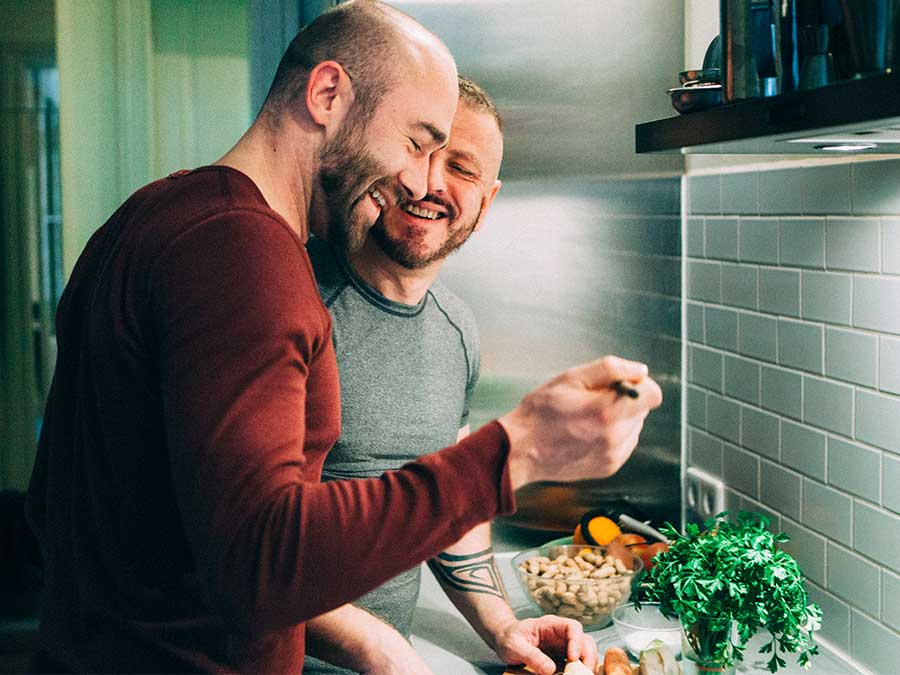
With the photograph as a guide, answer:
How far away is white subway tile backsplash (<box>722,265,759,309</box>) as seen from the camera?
1660 millimetres

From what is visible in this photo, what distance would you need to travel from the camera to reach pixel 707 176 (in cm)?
181

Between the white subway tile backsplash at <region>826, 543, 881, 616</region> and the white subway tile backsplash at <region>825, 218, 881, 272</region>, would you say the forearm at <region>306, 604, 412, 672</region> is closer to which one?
the white subway tile backsplash at <region>826, 543, 881, 616</region>

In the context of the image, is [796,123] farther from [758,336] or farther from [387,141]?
[758,336]

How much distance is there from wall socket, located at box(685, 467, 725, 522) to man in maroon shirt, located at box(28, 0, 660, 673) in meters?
1.02

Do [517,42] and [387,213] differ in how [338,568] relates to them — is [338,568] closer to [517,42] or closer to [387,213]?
[387,213]

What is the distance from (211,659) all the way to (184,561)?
4.6 inches

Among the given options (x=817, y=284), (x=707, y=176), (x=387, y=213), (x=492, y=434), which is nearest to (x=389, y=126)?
(x=492, y=434)

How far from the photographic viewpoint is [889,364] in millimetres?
1298

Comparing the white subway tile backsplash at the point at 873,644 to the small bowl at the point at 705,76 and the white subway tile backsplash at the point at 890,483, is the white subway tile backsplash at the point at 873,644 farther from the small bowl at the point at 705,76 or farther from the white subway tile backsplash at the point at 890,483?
the small bowl at the point at 705,76

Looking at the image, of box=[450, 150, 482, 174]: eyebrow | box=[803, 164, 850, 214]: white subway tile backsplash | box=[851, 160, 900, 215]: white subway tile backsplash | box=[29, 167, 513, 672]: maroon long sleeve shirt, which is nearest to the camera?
box=[29, 167, 513, 672]: maroon long sleeve shirt

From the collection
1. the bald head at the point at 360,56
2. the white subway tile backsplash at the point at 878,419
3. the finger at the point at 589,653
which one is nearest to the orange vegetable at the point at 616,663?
the finger at the point at 589,653

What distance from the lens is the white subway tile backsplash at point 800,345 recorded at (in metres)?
1.48

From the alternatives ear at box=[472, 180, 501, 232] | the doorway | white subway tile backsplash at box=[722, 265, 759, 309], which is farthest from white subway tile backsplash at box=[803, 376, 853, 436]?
the doorway

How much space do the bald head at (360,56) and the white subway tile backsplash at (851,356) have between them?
0.73m
